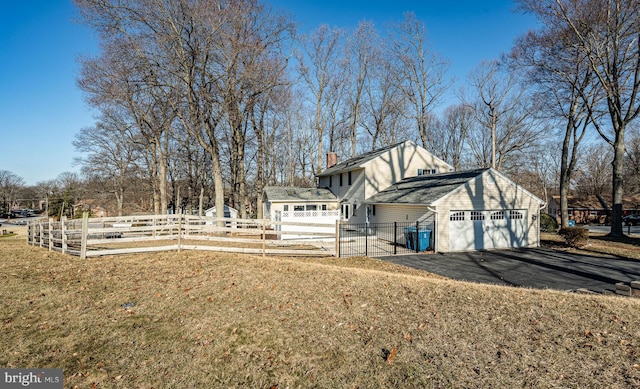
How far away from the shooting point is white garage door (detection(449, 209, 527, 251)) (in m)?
15.7

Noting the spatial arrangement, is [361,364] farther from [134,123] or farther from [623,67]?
[134,123]

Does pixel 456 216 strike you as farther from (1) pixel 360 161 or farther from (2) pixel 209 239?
(2) pixel 209 239

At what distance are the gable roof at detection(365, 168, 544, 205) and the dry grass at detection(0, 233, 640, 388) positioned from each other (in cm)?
953

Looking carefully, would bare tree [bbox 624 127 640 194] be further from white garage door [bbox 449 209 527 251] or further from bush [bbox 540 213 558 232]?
white garage door [bbox 449 209 527 251]

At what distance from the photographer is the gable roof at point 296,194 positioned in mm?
22833

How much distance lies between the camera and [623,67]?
18.7m

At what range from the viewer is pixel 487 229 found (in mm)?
16234

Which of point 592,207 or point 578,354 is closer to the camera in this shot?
point 578,354

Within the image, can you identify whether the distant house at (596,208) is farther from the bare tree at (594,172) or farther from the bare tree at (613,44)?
the bare tree at (613,44)

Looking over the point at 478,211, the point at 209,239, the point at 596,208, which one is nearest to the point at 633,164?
the point at 596,208

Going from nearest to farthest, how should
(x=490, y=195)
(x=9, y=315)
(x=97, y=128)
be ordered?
(x=9, y=315), (x=490, y=195), (x=97, y=128)

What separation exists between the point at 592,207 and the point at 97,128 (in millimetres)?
57233

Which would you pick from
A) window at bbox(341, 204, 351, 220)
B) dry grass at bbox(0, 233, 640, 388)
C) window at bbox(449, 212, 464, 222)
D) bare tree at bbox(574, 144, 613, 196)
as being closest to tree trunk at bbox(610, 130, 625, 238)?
window at bbox(449, 212, 464, 222)

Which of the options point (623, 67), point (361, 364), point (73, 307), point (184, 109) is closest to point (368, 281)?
point (361, 364)
